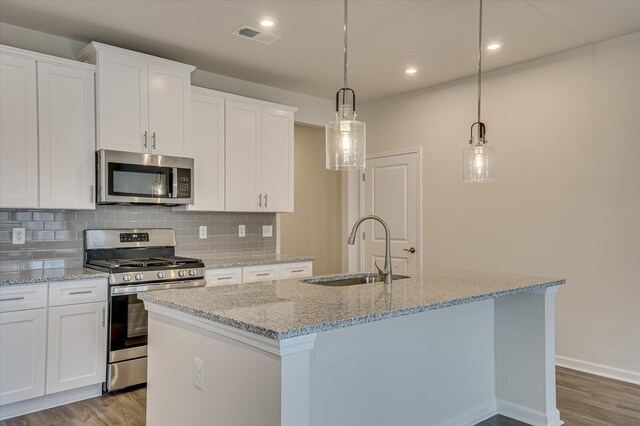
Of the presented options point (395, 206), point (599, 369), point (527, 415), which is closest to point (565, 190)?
point (599, 369)

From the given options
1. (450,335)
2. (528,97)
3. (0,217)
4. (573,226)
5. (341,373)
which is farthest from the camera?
(528,97)

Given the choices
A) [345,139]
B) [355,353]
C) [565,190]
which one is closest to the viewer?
[355,353]

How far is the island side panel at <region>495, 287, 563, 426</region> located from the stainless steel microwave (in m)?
2.55

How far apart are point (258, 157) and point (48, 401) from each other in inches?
101

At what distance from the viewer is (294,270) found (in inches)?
176

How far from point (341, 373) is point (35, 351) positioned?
6.82ft

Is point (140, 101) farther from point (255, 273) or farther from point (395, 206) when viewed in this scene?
point (395, 206)

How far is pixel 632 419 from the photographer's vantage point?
2.92 m

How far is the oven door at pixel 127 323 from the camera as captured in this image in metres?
3.30

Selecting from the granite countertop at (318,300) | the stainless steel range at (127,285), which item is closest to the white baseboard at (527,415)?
the granite countertop at (318,300)

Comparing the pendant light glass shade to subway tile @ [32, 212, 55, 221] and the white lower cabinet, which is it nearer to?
the white lower cabinet

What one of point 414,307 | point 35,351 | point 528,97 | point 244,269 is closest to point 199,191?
point 244,269

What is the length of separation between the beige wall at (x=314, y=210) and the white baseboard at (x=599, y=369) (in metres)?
3.03

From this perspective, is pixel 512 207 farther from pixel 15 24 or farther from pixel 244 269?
pixel 15 24
